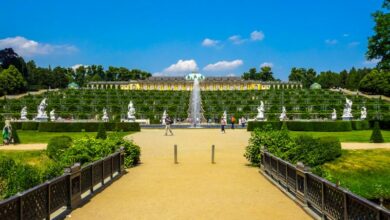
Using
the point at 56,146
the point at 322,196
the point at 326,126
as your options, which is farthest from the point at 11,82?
the point at 322,196

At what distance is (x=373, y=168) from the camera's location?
17641 millimetres

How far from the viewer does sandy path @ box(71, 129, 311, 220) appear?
8453 millimetres

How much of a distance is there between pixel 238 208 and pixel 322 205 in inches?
71.6

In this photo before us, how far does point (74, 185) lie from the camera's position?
928cm

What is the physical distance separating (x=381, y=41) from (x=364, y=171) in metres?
20.8

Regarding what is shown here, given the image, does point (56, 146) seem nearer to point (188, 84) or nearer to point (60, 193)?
point (60, 193)

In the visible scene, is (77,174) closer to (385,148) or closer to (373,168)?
(373,168)

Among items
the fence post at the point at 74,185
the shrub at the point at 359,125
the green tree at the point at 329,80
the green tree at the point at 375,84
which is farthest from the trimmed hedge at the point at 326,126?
the green tree at the point at 329,80

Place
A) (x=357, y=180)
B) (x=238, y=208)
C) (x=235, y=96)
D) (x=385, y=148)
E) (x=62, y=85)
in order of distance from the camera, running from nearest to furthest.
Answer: (x=238, y=208) → (x=357, y=180) → (x=385, y=148) → (x=235, y=96) → (x=62, y=85)

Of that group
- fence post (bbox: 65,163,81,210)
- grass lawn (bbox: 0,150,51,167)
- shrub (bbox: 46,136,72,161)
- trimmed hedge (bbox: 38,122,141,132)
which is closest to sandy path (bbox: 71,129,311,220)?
fence post (bbox: 65,163,81,210)

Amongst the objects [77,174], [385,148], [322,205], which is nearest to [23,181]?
[77,174]

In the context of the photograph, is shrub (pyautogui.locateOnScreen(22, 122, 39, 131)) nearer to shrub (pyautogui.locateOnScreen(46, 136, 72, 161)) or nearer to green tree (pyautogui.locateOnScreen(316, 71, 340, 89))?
shrub (pyautogui.locateOnScreen(46, 136, 72, 161))

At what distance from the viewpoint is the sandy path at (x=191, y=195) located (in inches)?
333

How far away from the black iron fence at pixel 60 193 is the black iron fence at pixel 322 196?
4.86m
